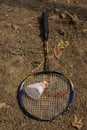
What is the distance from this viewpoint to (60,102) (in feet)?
11.9

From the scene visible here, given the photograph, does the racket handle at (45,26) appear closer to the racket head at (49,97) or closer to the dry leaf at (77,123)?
the racket head at (49,97)

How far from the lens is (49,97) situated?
3689mm

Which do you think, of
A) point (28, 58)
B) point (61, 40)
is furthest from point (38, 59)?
point (61, 40)

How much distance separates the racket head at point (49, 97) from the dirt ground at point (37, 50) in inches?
3.2

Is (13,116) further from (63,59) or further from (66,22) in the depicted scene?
(66,22)

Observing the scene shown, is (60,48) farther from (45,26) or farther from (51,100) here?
(51,100)

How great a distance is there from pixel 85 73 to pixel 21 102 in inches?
32.4

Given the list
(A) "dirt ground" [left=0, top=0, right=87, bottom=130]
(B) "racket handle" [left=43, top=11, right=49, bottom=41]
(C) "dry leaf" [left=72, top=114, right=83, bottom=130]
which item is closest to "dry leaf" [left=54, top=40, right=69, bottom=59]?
(A) "dirt ground" [left=0, top=0, right=87, bottom=130]

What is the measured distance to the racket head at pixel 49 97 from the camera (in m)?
3.59

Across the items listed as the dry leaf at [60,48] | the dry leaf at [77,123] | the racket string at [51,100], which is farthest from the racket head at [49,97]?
the dry leaf at [60,48]

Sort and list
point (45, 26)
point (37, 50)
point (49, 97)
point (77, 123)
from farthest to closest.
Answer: point (45, 26)
point (37, 50)
point (49, 97)
point (77, 123)

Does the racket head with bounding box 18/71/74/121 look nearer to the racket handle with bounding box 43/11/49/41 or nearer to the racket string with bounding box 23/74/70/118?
the racket string with bounding box 23/74/70/118

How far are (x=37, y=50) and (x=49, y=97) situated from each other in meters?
0.75

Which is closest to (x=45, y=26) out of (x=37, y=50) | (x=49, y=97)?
(x=37, y=50)
